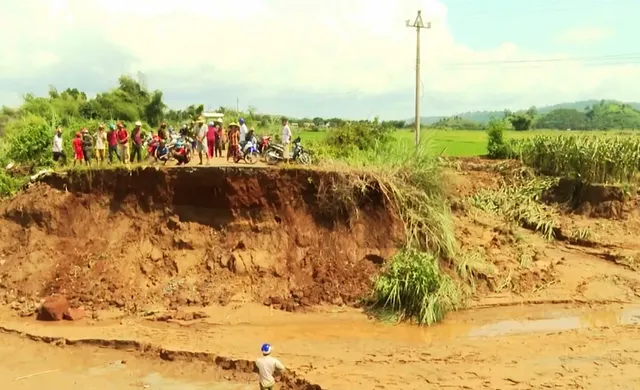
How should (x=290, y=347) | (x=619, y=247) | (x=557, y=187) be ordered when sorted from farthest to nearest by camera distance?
1. (x=557, y=187)
2. (x=619, y=247)
3. (x=290, y=347)

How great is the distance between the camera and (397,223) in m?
14.0

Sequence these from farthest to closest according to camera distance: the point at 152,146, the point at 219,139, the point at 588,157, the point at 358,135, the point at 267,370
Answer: the point at 588,157
the point at 358,135
the point at 219,139
the point at 152,146
the point at 267,370

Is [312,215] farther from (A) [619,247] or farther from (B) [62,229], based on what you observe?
(A) [619,247]

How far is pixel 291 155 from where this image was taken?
16.0m

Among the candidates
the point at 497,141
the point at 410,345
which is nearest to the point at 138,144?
the point at 410,345

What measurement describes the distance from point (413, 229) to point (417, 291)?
70.8 inches

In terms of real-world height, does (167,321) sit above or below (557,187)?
below

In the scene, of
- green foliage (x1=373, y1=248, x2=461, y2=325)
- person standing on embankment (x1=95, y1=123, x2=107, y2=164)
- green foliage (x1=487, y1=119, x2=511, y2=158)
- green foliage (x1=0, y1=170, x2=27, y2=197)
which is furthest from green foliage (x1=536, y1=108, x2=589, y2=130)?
Result: green foliage (x1=0, y1=170, x2=27, y2=197)

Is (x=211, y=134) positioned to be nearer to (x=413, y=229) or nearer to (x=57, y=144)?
(x=57, y=144)

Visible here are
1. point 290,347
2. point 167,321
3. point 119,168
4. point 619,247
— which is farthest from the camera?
point 619,247

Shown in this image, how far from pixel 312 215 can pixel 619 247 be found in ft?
28.5

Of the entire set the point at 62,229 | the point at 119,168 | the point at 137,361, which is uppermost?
the point at 119,168

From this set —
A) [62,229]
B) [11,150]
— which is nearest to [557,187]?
[62,229]

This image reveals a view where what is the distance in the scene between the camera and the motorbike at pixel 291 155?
51.2 ft
